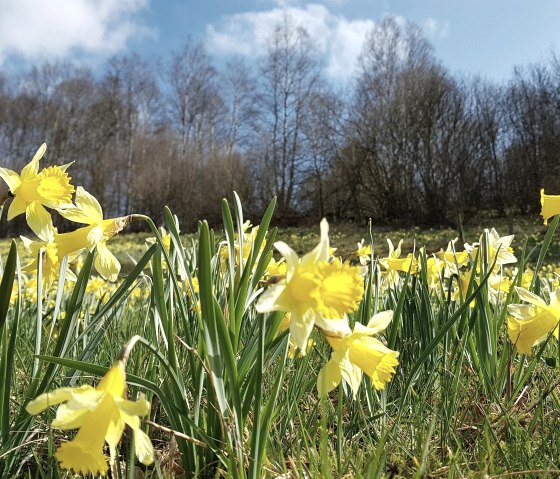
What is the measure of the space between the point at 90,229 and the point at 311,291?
451 mm

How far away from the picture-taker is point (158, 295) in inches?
33.5

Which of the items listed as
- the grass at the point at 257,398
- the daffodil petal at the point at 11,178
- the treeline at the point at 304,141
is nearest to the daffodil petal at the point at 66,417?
the grass at the point at 257,398

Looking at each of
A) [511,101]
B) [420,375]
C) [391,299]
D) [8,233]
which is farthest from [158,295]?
[8,233]

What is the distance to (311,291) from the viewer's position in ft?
1.91

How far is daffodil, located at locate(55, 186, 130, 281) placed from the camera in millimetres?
819

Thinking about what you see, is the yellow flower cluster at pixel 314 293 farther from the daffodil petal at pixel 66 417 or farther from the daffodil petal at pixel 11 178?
the daffodil petal at pixel 11 178

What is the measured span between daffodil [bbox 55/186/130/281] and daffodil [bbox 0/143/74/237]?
0.12 ft

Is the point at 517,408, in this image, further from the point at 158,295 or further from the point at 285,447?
the point at 158,295

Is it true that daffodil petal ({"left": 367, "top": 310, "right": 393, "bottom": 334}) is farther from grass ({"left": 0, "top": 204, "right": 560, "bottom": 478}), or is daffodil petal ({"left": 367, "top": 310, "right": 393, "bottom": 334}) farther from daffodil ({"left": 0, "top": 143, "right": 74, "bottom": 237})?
daffodil ({"left": 0, "top": 143, "right": 74, "bottom": 237})

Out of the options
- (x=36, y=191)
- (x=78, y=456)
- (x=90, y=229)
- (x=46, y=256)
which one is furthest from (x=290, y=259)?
(x=46, y=256)

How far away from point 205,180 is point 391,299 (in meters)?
19.2

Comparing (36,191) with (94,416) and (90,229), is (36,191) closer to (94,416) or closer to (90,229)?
(90,229)

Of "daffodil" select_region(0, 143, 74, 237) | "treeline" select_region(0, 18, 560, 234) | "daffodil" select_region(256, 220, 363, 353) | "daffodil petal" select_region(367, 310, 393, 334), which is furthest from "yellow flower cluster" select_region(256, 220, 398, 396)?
"treeline" select_region(0, 18, 560, 234)

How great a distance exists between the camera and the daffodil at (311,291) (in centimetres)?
59
